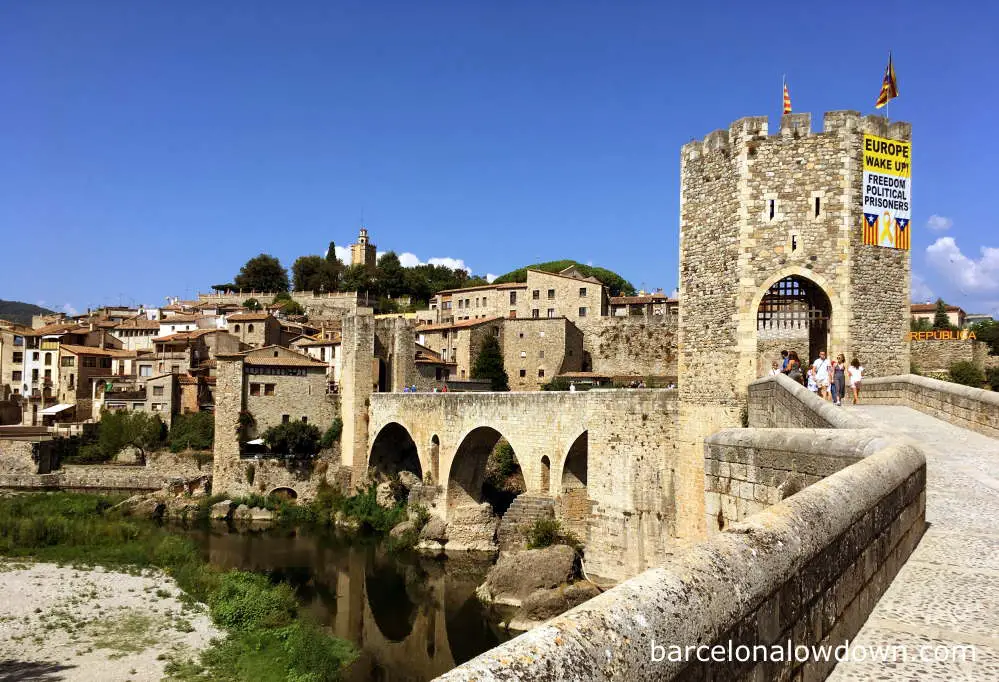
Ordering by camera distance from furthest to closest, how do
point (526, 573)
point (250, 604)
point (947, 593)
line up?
1. point (526, 573)
2. point (250, 604)
3. point (947, 593)

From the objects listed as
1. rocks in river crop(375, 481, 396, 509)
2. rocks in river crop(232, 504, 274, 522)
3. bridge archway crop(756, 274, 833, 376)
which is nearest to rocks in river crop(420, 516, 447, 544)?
rocks in river crop(375, 481, 396, 509)

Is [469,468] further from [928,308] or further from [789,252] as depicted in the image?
[928,308]

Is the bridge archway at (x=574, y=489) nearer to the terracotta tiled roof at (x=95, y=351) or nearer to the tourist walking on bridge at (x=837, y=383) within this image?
the tourist walking on bridge at (x=837, y=383)

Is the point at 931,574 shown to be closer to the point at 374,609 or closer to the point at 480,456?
the point at 374,609

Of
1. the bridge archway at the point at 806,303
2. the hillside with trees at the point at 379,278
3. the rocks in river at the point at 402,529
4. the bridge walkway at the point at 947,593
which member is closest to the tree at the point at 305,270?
the hillside with trees at the point at 379,278

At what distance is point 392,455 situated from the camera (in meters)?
39.2

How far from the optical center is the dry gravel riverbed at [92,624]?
1655 centimetres

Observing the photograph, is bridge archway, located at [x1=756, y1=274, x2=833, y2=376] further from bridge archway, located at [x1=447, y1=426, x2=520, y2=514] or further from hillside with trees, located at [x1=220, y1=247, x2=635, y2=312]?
hillside with trees, located at [x1=220, y1=247, x2=635, y2=312]

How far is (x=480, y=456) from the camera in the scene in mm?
32062

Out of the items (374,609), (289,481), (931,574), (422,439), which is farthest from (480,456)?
(931,574)

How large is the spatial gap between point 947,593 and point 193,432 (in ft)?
157

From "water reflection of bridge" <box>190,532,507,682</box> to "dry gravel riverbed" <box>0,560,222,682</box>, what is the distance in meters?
4.25

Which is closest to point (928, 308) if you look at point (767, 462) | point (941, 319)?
point (941, 319)

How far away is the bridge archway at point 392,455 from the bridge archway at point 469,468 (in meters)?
6.44
